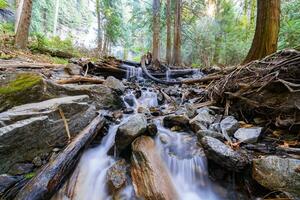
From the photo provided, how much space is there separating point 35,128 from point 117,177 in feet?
4.31

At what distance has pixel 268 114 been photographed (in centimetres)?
343

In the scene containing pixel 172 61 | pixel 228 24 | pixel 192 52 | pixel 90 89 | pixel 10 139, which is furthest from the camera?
pixel 192 52

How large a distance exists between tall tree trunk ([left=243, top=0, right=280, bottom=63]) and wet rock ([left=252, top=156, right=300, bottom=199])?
139 inches

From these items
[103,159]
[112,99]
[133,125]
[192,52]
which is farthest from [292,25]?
[192,52]

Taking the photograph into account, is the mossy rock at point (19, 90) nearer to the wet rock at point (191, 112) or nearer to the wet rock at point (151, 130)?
the wet rock at point (151, 130)

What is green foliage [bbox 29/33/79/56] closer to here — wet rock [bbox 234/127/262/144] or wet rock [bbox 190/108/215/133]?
wet rock [bbox 190/108/215/133]

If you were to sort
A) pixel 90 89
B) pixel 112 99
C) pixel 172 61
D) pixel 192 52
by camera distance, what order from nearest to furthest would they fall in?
pixel 90 89 < pixel 112 99 < pixel 172 61 < pixel 192 52

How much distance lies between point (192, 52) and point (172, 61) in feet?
19.8

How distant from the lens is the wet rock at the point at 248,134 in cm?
309

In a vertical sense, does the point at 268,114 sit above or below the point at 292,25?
below

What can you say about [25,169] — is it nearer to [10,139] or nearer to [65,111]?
[10,139]

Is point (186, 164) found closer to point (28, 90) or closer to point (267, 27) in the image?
point (28, 90)

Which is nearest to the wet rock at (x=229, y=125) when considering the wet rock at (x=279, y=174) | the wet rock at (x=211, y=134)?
the wet rock at (x=211, y=134)

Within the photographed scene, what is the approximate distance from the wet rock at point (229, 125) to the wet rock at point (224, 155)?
52 cm
